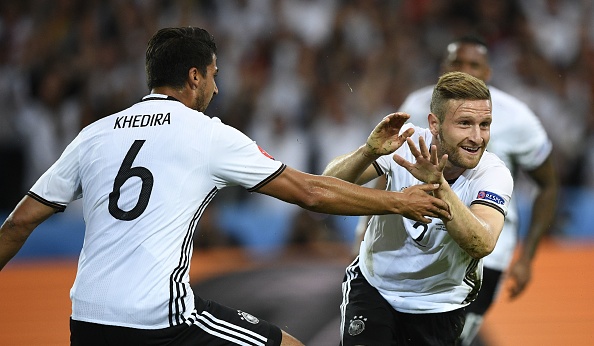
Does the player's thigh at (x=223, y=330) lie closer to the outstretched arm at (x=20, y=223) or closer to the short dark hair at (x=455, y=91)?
the outstretched arm at (x=20, y=223)

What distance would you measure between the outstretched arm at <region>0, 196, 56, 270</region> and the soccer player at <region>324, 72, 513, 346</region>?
4.55 feet

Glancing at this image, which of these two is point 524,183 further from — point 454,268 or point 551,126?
point 454,268

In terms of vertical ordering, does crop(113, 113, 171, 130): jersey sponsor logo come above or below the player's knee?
above

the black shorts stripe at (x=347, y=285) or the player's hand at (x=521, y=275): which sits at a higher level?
the black shorts stripe at (x=347, y=285)

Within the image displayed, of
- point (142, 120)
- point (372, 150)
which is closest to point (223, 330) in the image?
point (142, 120)

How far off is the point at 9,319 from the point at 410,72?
18.0 feet

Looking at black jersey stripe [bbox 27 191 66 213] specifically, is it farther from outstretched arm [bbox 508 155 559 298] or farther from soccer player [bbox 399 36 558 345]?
outstretched arm [bbox 508 155 559 298]

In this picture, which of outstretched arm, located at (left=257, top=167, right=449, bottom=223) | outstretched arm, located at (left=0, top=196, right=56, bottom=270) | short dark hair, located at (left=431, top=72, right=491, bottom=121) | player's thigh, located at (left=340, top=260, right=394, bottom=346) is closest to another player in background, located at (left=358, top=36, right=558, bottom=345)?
player's thigh, located at (left=340, top=260, right=394, bottom=346)

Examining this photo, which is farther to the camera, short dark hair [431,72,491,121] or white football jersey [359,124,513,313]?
white football jersey [359,124,513,313]

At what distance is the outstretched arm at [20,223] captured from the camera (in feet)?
13.0

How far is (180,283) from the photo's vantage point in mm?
3740

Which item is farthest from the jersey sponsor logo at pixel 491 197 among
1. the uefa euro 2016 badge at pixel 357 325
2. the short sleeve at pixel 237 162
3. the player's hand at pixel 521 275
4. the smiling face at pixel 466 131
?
the player's hand at pixel 521 275

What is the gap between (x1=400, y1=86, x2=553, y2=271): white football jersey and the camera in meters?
5.59

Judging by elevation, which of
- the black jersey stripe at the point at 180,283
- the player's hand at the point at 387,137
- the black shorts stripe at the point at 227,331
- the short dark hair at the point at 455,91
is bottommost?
the black shorts stripe at the point at 227,331
